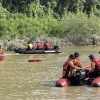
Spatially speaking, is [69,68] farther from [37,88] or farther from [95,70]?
[37,88]

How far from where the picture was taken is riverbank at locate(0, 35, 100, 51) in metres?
39.2

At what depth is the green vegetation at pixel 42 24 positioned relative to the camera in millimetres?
43938

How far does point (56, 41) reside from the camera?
1762 inches

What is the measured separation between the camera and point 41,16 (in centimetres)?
5641

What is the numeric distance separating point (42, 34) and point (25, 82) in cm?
2841

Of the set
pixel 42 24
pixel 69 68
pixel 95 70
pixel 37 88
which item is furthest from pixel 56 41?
pixel 37 88

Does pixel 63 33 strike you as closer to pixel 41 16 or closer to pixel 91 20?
pixel 91 20

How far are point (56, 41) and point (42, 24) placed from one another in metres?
5.17

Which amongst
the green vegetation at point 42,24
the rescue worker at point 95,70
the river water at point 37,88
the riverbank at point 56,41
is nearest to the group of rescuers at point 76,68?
the rescue worker at point 95,70

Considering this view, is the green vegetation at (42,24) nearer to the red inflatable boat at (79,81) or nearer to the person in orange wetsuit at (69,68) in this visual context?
the person in orange wetsuit at (69,68)

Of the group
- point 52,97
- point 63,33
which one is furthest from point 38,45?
point 52,97

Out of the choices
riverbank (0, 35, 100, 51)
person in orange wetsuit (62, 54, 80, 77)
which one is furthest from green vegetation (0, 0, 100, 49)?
person in orange wetsuit (62, 54, 80, 77)

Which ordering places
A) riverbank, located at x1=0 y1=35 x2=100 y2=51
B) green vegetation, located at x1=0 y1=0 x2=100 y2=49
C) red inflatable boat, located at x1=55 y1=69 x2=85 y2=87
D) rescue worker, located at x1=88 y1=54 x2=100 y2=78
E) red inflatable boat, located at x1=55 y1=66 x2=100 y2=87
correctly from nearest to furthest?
red inflatable boat, located at x1=55 y1=66 x2=100 y2=87
red inflatable boat, located at x1=55 y1=69 x2=85 y2=87
rescue worker, located at x1=88 y1=54 x2=100 y2=78
riverbank, located at x1=0 y1=35 x2=100 y2=51
green vegetation, located at x1=0 y1=0 x2=100 y2=49

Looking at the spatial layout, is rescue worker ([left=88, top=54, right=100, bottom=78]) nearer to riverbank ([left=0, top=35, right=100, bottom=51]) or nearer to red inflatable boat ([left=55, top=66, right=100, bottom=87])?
red inflatable boat ([left=55, top=66, right=100, bottom=87])
